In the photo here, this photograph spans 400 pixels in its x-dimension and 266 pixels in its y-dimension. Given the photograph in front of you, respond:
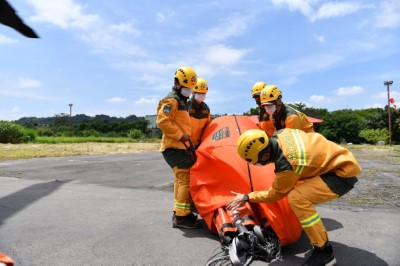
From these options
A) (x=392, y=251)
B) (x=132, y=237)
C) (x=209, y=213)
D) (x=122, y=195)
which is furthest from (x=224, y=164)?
(x=122, y=195)

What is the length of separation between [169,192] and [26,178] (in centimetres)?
394

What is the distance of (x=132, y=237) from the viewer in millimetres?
3943

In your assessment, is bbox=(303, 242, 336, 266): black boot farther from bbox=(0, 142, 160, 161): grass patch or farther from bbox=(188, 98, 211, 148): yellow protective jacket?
bbox=(0, 142, 160, 161): grass patch

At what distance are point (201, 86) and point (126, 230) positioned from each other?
220 centimetres

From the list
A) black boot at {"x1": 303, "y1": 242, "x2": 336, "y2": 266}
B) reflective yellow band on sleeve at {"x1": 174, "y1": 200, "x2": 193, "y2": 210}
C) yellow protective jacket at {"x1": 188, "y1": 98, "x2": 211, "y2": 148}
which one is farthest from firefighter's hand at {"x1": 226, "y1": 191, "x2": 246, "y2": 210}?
yellow protective jacket at {"x1": 188, "y1": 98, "x2": 211, "y2": 148}

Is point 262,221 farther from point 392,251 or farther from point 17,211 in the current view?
point 17,211

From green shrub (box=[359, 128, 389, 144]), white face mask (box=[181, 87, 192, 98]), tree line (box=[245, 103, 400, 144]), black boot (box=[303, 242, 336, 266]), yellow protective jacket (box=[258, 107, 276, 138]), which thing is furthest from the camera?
tree line (box=[245, 103, 400, 144])

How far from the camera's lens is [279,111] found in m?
4.93

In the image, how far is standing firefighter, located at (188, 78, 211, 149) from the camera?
16.4ft

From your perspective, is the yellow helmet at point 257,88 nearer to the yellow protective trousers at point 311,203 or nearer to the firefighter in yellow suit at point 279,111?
the firefighter in yellow suit at point 279,111

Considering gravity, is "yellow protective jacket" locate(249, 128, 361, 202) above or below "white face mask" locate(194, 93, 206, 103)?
below

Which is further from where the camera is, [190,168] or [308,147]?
[190,168]

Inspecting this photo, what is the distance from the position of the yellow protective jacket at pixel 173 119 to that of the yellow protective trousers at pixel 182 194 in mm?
341

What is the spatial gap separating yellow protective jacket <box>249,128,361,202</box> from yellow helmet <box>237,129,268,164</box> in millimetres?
133
